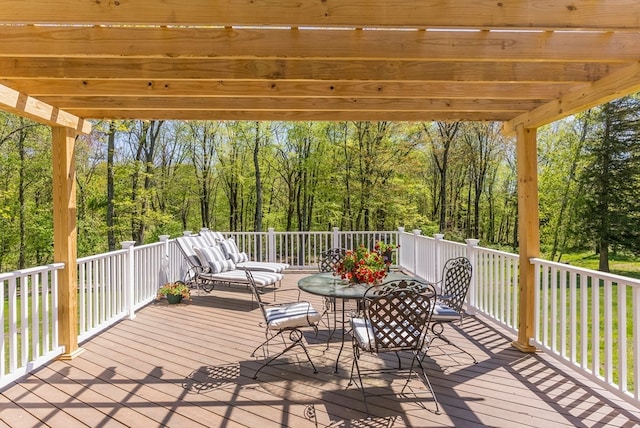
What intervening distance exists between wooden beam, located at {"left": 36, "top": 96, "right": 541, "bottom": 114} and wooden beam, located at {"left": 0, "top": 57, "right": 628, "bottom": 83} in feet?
3.05

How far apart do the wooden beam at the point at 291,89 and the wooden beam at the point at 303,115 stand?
712 mm

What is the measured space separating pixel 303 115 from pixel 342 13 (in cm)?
251

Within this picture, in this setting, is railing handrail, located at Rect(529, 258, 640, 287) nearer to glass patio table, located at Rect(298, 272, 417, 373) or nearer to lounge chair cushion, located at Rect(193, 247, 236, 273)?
glass patio table, located at Rect(298, 272, 417, 373)

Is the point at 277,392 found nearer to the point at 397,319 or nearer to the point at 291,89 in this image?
the point at 397,319

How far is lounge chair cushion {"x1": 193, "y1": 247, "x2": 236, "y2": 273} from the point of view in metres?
6.61

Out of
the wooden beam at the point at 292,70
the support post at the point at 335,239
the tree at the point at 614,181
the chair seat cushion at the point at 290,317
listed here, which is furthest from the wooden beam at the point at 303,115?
the tree at the point at 614,181

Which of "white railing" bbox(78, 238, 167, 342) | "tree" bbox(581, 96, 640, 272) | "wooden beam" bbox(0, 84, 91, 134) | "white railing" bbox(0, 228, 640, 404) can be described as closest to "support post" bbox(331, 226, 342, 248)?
"white railing" bbox(0, 228, 640, 404)

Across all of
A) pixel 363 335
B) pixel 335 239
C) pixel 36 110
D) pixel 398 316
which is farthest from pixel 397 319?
pixel 335 239

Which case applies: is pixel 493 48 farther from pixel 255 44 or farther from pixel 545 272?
pixel 545 272

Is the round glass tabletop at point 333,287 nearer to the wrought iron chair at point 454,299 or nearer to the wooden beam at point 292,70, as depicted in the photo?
the wrought iron chair at point 454,299

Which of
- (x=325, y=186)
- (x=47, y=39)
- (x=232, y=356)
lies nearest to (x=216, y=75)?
(x=47, y=39)

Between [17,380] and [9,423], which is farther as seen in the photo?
[17,380]

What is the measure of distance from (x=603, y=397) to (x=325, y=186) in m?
12.3

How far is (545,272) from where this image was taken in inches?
149
